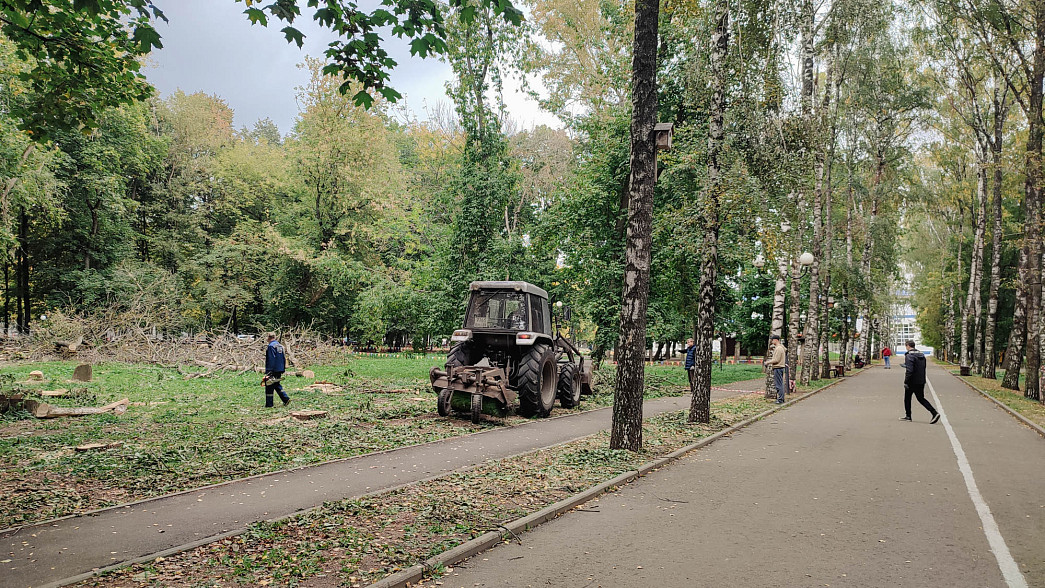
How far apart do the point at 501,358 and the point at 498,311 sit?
103 cm

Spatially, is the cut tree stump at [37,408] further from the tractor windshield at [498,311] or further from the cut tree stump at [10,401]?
the tractor windshield at [498,311]

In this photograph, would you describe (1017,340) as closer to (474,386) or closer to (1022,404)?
(1022,404)

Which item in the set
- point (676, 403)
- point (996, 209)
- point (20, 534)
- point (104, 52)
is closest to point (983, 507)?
point (20, 534)

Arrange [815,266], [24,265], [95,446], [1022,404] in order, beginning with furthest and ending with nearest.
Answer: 1. [24,265]
2. [815,266]
3. [1022,404]
4. [95,446]

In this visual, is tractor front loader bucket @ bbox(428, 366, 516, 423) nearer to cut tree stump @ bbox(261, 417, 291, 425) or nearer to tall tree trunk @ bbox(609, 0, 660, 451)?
cut tree stump @ bbox(261, 417, 291, 425)

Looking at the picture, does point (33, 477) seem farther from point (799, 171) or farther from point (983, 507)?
point (799, 171)

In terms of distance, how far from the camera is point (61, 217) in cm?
3300

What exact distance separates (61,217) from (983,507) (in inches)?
1602

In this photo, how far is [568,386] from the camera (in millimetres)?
14461

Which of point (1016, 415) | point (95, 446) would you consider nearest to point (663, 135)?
point (95, 446)

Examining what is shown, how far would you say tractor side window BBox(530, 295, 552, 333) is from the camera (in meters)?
13.1

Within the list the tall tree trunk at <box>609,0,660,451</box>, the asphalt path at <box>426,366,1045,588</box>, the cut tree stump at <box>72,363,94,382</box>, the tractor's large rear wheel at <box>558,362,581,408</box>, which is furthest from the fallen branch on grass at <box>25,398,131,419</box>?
the asphalt path at <box>426,366,1045,588</box>

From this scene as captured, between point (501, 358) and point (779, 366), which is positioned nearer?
point (501, 358)

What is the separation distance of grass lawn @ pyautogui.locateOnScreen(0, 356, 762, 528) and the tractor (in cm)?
52
